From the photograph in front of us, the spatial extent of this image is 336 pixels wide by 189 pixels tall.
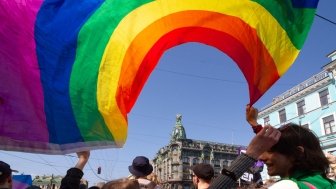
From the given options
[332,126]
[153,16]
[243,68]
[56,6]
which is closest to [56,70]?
[56,6]

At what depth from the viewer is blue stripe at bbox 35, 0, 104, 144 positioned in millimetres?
3262

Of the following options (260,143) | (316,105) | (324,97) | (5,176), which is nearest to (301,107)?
(316,105)

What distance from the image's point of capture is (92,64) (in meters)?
3.39

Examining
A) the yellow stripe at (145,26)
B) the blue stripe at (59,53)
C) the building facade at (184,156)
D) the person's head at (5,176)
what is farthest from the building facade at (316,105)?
the building facade at (184,156)

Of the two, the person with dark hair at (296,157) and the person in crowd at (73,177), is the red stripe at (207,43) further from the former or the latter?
the person with dark hair at (296,157)

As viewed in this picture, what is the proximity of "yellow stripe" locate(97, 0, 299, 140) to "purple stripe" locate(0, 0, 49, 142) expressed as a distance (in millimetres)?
634

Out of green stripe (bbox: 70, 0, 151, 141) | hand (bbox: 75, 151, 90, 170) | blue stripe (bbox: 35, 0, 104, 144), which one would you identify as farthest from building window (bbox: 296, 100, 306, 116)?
hand (bbox: 75, 151, 90, 170)

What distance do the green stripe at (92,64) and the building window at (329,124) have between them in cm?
2625

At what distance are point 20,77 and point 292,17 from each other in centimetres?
277

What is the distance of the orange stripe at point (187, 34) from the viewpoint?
3248 mm

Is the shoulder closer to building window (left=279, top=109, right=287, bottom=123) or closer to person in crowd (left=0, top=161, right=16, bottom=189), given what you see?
person in crowd (left=0, top=161, right=16, bottom=189)

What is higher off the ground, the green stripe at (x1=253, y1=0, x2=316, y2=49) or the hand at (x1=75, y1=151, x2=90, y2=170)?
the green stripe at (x1=253, y1=0, x2=316, y2=49)

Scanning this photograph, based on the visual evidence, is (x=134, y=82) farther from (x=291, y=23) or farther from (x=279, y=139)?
(x=279, y=139)

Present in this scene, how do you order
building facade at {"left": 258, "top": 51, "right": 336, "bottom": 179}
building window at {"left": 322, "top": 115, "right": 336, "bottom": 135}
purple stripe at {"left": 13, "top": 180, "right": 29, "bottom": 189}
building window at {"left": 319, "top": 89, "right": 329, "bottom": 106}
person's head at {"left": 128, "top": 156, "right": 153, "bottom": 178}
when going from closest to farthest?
person's head at {"left": 128, "top": 156, "right": 153, "bottom": 178} → purple stripe at {"left": 13, "top": 180, "right": 29, "bottom": 189} → building window at {"left": 322, "top": 115, "right": 336, "bottom": 135} → building facade at {"left": 258, "top": 51, "right": 336, "bottom": 179} → building window at {"left": 319, "top": 89, "right": 329, "bottom": 106}
